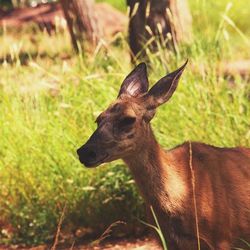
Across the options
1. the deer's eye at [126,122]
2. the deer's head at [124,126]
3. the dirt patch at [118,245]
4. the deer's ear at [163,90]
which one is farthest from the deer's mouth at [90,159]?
the dirt patch at [118,245]

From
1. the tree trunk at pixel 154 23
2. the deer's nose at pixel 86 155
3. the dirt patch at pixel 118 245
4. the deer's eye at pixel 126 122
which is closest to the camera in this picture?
the deer's nose at pixel 86 155

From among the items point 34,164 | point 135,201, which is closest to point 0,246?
point 34,164

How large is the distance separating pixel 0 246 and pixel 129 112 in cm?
270

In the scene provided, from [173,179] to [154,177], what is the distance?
14 centimetres

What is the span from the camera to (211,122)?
24.4 ft

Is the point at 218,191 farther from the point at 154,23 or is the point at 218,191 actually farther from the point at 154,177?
the point at 154,23

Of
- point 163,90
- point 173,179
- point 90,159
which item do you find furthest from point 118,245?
point 90,159

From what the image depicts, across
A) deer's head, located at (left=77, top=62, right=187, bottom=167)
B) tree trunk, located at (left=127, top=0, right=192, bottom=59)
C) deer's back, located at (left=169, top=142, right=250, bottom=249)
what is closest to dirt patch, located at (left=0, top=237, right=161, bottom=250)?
deer's back, located at (left=169, top=142, right=250, bottom=249)

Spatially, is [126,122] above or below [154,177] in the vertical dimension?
above

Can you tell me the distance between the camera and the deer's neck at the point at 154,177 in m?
5.48

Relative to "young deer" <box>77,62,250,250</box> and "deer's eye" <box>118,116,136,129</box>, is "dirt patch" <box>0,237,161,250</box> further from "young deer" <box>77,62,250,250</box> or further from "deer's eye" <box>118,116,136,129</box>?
"deer's eye" <box>118,116,136,129</box>

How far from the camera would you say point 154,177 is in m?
5.52

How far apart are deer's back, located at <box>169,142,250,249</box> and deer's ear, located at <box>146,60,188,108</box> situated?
0.40 metres

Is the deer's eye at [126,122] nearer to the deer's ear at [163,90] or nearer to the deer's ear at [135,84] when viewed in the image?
the deer's ear at [163,90]
